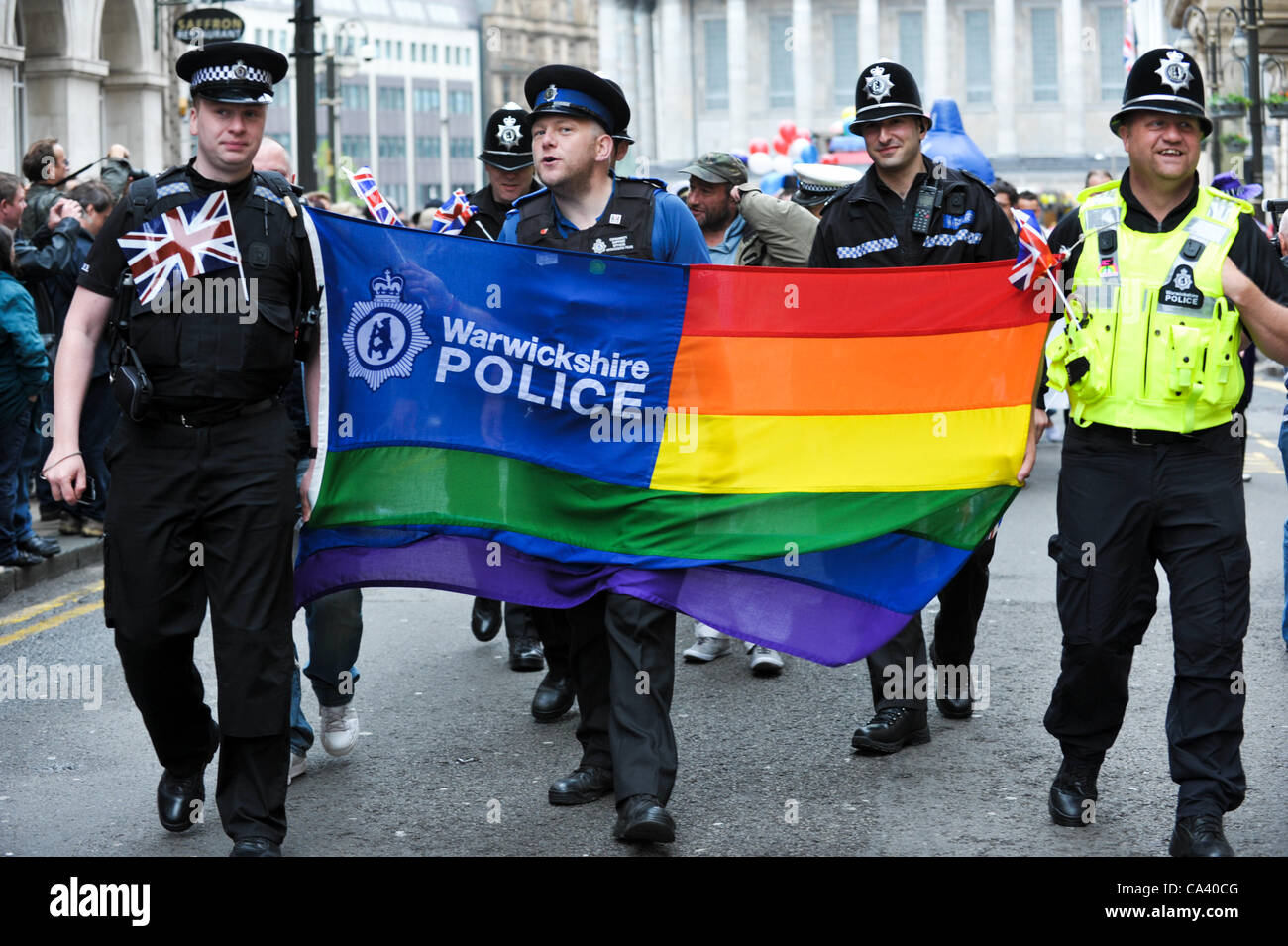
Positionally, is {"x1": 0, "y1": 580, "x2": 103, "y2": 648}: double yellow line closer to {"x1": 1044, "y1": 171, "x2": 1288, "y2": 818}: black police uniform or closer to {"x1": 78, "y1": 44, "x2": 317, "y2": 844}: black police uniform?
{"x1": 78, "y1": 44, "x2": 317, "y2": 844}: black police uniform

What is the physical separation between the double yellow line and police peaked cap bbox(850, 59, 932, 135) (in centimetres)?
468

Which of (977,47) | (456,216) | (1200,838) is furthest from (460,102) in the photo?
(1200,838)

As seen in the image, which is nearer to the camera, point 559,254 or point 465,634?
point 559,254

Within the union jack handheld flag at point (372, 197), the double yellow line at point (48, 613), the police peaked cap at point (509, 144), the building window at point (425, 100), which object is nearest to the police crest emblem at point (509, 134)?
the police peaked cap at point (509, 144)

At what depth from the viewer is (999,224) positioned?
6484 millimetres

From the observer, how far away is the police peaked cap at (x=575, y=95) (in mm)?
5691

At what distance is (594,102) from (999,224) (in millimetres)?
1555

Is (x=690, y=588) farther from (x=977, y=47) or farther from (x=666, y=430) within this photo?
(x=977, y=47)

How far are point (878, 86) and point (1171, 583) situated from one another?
83.7 inches

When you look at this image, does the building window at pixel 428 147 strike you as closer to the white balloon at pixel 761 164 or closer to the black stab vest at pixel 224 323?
the white balloon at pixel 761 164
